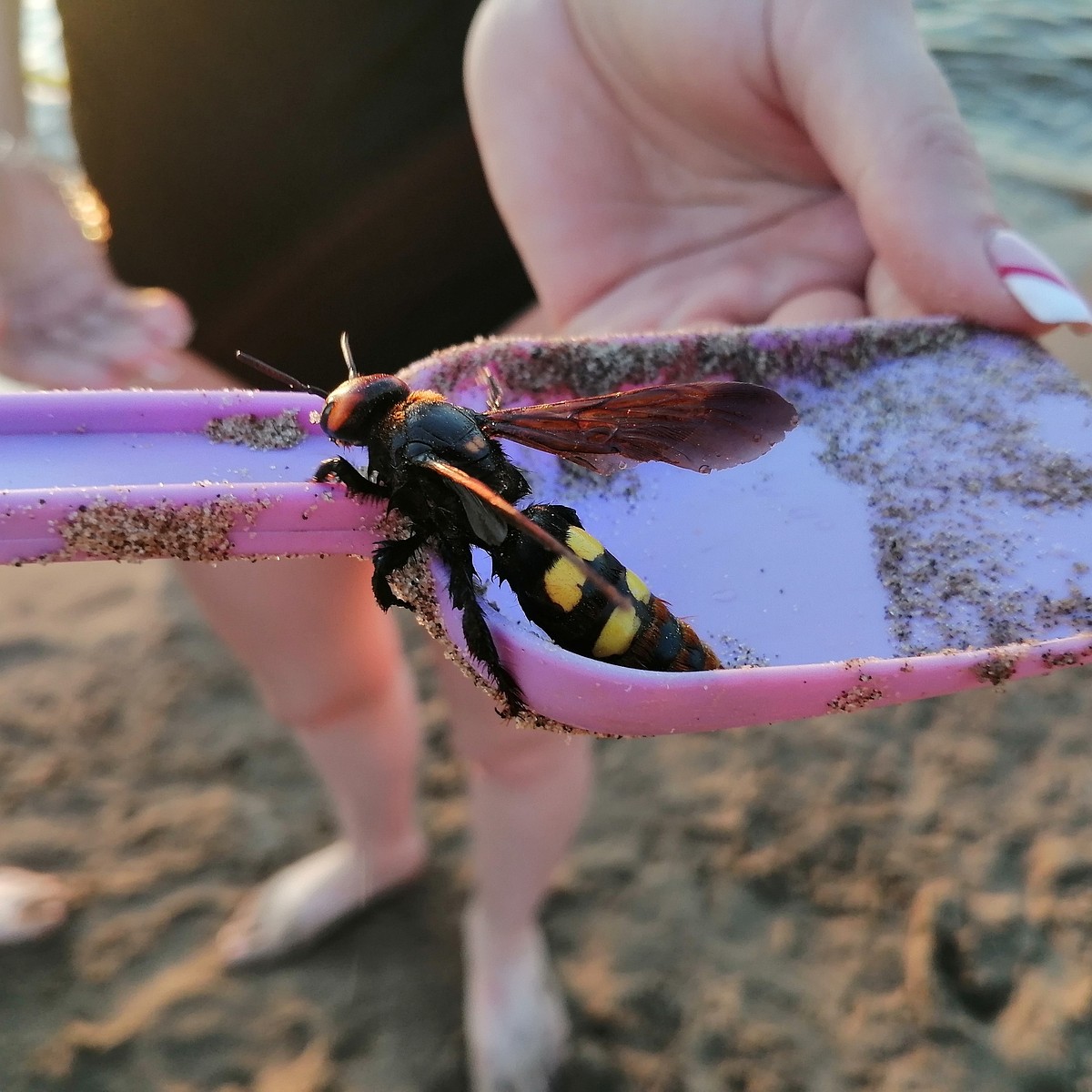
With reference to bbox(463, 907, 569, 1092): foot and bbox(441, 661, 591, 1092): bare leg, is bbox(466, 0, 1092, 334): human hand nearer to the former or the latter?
bbox(441, 661, 591, 1092): bare leg

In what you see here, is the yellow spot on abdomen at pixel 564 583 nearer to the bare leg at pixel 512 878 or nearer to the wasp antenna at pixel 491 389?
the wasp antenna at pixel 491 389

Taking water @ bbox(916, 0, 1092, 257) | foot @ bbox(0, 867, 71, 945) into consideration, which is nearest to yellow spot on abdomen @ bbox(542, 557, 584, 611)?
foot @ bbox(0, 867, 71, 945)

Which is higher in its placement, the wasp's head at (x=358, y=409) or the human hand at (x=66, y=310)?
the wasp's head at (x=358, y=409)

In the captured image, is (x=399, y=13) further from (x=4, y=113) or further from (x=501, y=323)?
(x=4, y=113)

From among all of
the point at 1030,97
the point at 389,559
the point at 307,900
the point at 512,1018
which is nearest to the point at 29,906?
the point at 307,900

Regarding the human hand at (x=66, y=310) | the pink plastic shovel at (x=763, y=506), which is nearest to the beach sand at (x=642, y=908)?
the human hand at (x=66, y=310)

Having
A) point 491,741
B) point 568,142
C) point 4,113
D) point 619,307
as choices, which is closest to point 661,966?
point 491,741
